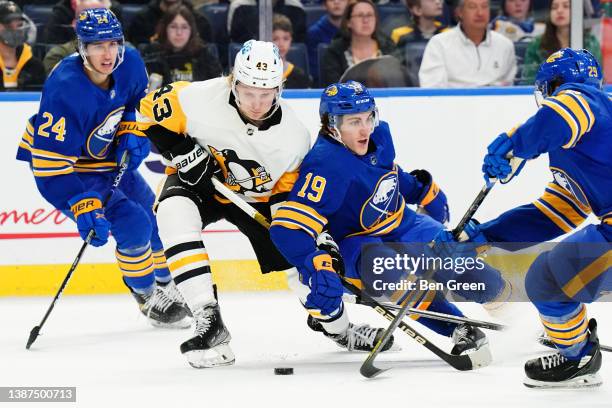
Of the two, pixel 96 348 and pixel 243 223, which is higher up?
pixel 243 223

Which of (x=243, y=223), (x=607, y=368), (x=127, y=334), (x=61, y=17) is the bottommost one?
(x=127, y=334)

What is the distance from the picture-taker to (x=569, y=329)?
10.5 ft

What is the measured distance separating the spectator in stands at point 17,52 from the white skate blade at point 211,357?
2.04 meters

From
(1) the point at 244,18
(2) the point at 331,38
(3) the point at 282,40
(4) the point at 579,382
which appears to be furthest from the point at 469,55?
(4) the point at 579,382

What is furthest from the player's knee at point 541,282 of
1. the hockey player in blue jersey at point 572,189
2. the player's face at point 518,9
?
the player's face at point 518,9

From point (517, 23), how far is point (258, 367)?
248 cm

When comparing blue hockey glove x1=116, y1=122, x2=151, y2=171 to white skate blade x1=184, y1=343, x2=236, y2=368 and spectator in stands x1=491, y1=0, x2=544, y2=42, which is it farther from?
spectator in stands x1=491, y1=0, x2=544, y2=42

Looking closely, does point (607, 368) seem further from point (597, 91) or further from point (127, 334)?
point (127, 334)

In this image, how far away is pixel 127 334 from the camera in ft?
14.3

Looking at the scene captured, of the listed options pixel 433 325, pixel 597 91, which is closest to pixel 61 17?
pixel 433 325

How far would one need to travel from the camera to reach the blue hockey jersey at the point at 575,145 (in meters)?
3.06

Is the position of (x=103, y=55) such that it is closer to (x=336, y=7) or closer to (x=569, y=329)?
(x=336, y=7)

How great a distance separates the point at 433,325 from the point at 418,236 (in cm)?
30

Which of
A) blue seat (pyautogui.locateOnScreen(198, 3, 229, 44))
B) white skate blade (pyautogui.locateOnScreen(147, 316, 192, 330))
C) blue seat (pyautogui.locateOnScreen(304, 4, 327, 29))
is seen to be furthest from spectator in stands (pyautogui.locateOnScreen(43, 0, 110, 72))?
white skate blade (pyautogui.locateOnScreen(147, 316, 192, 330))
